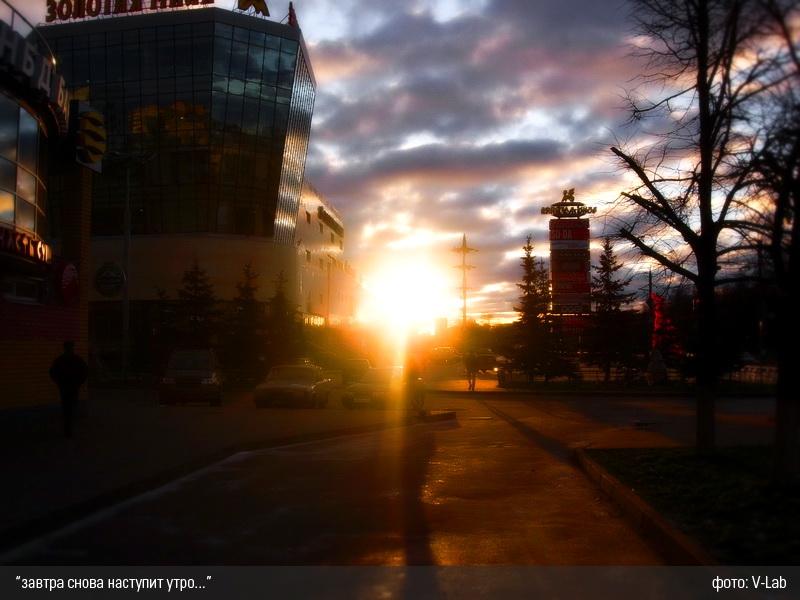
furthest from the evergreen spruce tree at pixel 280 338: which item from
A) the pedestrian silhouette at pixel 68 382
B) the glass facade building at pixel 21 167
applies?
the pedestrian silhouette at pixel 68 382

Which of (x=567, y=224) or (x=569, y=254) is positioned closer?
(x=569, y=254)

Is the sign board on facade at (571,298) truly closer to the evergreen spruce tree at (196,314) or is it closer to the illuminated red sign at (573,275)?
the illuminated red sign at (573,275)

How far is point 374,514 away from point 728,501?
3.71 m

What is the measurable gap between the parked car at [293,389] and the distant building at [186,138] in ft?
85.4

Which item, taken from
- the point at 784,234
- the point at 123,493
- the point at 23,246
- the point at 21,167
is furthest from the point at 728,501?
the point at 21,167

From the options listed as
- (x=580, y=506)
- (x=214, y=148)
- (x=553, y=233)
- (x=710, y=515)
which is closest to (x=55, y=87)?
(x=580, y=506)

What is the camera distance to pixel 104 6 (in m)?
51.0

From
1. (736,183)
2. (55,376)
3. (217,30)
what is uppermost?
(217,30)

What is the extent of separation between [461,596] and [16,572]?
355cm

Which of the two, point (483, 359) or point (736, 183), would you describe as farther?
point (483, 359)

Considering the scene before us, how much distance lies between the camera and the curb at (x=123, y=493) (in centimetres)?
690

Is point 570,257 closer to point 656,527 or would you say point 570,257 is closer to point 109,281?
point 109,281

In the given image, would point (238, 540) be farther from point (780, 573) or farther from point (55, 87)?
point (55, 87)

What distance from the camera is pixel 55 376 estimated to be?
45.4 feet
